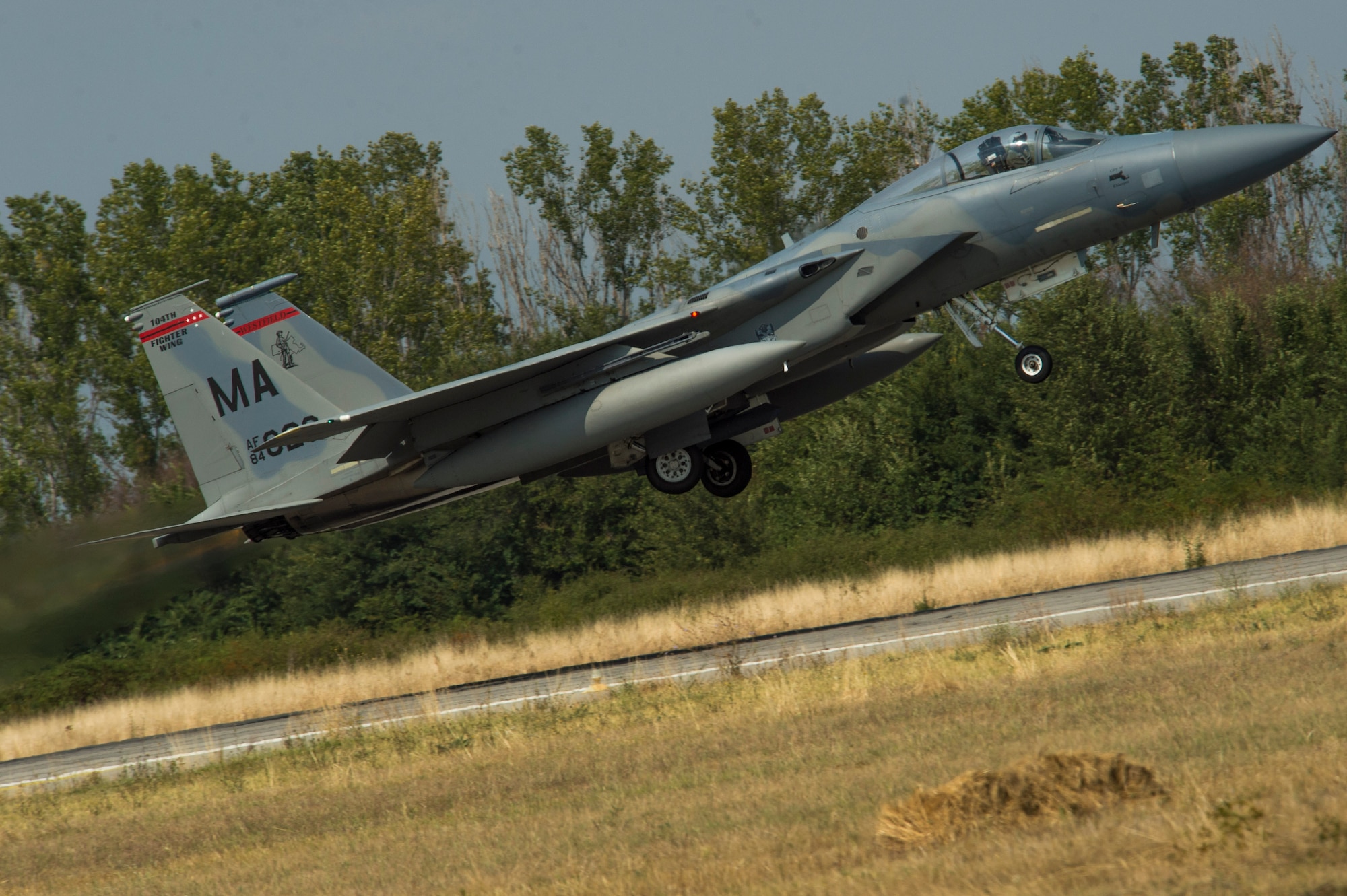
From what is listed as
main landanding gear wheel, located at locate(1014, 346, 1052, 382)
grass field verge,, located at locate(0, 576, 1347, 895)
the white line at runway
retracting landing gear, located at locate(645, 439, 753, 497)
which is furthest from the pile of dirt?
retracting landing gear, located at locate(645, 439, 753, 497)

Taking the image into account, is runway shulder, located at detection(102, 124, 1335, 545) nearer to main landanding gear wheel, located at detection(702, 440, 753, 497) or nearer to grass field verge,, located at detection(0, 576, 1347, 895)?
main landanding gear wheel, located at detection(702, 440, 753, 497)

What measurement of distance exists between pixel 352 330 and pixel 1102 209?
34368 millimetres

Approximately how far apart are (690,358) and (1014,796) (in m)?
8.87

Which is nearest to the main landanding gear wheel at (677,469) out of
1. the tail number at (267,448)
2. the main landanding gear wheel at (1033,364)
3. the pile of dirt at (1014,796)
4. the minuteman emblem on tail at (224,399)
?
the main landanding gear wheel at (1033,364)

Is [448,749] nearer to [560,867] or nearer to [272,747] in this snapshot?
[272,747]

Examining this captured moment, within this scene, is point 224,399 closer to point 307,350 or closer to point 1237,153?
point 307,350

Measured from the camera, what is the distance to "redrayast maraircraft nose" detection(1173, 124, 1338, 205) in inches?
513

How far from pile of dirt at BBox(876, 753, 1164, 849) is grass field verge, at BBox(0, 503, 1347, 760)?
50.3 feet

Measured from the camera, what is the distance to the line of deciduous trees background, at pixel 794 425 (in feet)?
111

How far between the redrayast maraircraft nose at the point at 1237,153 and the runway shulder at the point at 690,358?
0.02 meters

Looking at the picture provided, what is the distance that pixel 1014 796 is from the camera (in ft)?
22.1

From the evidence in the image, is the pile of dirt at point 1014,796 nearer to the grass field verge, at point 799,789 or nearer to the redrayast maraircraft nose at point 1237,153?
the grass field verge, at point 799,789

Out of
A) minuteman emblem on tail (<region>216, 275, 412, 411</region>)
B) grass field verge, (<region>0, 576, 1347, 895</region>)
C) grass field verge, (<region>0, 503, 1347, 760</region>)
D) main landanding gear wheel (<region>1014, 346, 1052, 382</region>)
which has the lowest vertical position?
grass field verge, (<region>0, 503, 1347, 760</region>)

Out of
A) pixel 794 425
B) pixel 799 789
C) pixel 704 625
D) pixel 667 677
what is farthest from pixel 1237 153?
pixel 794 425
